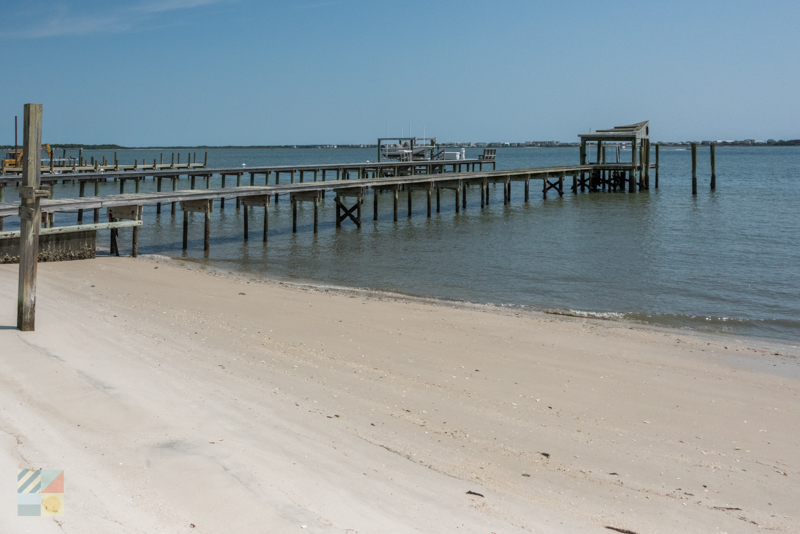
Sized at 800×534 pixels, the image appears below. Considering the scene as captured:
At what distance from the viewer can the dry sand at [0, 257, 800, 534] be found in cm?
406

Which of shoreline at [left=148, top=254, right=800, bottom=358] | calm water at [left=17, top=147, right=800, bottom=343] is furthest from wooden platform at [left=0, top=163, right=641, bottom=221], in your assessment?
shoreline at [left=148, top=254, right=800, bottom=358]

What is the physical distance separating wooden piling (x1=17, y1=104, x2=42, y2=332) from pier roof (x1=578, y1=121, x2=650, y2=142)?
127ft

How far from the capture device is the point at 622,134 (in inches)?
1624

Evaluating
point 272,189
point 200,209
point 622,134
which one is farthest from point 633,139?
point 200,209

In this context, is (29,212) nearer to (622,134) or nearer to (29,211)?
(29,211)

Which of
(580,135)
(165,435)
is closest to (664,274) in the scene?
(165,435)

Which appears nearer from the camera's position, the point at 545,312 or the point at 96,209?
the point at 545,312

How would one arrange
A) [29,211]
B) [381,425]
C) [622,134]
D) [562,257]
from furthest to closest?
[622,134] < [562,257] < [29,211] < [381,425]

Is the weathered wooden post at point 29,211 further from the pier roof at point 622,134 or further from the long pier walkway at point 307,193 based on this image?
the pier roof at point 622,134

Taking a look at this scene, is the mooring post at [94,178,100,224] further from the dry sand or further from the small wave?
the small wave

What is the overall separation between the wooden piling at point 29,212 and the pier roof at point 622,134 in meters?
38.8

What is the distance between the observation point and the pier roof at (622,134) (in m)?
41.1

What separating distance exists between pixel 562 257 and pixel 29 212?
580 inches

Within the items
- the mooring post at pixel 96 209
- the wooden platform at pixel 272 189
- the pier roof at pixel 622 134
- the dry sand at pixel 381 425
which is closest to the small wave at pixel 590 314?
the dry sand at pixel 381 425
